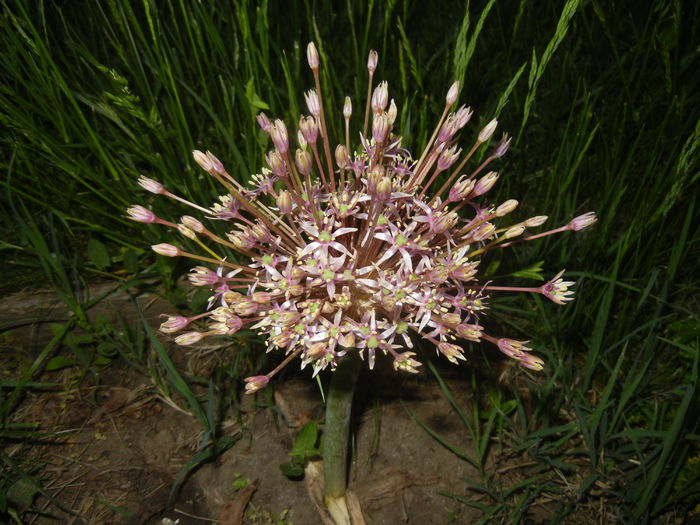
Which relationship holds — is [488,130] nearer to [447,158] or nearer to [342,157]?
[447,158]

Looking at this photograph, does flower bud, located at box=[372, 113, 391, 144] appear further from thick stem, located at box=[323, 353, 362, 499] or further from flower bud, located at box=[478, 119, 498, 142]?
thick stem, located at box=[323, 353, 362, 499]

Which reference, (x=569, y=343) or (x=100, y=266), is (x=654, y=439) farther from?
(x=100, y=266)

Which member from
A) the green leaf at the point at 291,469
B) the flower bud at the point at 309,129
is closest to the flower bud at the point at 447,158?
the flower bud at the point at 309,129

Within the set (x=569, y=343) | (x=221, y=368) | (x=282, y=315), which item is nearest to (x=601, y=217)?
(x=569, y=343)

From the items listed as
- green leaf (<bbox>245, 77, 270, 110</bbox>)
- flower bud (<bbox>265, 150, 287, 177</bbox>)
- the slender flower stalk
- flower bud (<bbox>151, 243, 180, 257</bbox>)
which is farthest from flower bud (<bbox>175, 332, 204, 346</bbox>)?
green leaf (<bbox>245, 77, 270, 110</bbox>)

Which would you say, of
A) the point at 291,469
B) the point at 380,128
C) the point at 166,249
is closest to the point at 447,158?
the point at 380,128

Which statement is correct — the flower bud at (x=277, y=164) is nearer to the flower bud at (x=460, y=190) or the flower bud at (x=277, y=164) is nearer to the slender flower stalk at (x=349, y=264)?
the slender flower stalk at (x=349, y=264)
